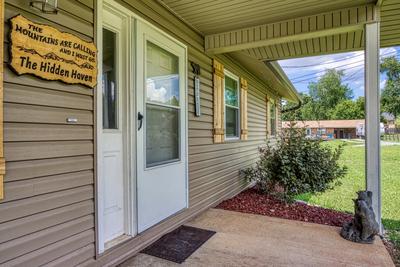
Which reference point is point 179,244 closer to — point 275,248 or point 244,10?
point 275,248

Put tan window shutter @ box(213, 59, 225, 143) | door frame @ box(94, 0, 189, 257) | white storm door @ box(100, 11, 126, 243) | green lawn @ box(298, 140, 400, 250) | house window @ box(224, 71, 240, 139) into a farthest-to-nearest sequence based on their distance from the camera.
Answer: house window @ box(224, 71, 240, 139) → tan window shutter @ box(213, 59, 225, 143) → green lawn @ box(298, 140, 400, 250) → white storm door @ box(100, 11, 126, 243) → door frame @ box(94, 0, 189, 257)

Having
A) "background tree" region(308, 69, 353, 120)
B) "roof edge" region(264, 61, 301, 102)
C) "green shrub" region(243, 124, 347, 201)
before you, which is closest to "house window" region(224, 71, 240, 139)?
"roof edge" region(264, 61, 301, 102)

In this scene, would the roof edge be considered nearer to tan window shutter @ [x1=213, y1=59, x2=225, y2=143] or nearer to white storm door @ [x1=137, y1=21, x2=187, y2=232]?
tan window shutter @ [x1=213, y1=59, x2=225, y2=143]

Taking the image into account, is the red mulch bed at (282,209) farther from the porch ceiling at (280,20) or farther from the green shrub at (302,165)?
the porch ceiling at (280,20)

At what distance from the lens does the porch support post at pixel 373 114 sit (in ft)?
9.59

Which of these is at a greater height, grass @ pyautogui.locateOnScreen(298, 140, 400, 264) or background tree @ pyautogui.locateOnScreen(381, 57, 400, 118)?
background tree @ pyautogui.locateOnScreen(381, 57, 400, 118)

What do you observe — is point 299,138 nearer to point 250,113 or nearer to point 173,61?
point 250,113

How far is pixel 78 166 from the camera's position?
1887 mm

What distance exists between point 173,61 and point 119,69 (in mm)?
877

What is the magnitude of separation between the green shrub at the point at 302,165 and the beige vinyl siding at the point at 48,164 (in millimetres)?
3197

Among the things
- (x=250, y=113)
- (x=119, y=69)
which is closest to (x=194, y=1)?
(x=119, y=69)

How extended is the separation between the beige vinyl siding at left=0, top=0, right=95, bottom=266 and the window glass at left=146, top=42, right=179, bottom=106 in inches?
32.4

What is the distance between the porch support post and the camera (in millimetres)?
2922

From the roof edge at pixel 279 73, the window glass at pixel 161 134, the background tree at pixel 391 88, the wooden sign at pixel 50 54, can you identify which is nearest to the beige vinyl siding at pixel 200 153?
the window glass at pixel 161 134
